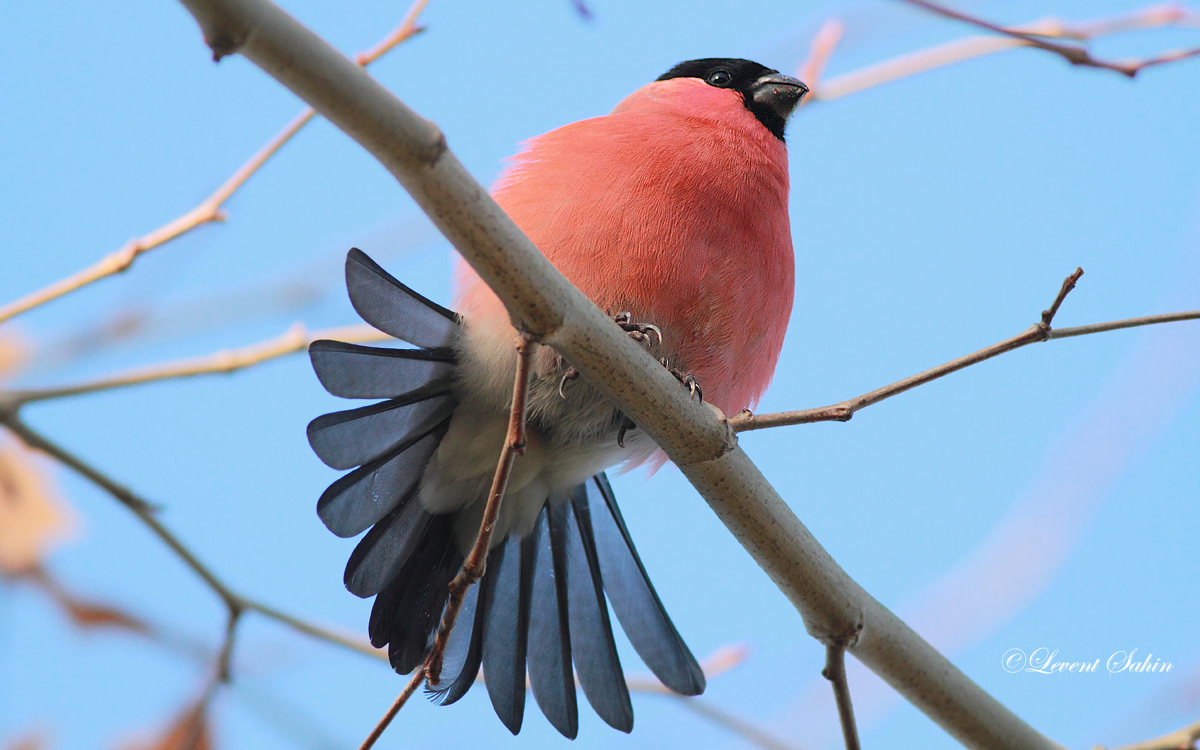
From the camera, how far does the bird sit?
1847 millimetres

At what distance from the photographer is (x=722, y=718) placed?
1.80 m

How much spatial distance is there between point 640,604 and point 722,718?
360 millimetres

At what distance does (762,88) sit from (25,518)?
201 cm

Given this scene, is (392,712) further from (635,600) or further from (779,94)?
(779,94)

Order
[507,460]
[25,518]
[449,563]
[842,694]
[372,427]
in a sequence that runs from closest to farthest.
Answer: [507,460] < [842,694] < [372,427] < [449,563] < [25,518]

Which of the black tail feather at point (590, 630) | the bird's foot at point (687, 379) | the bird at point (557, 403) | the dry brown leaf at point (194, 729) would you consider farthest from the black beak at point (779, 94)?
the dry brown leaf at point (194, 729)

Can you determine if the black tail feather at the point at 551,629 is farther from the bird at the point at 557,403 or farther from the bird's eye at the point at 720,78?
the bird's eye at the point at 720,78

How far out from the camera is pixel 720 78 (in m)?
2.65

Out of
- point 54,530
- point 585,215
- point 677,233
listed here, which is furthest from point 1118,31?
point 54,530

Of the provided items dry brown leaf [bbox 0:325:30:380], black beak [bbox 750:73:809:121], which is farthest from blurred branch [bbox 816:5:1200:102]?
dry brown leaf [bbox 0:325:30:380]

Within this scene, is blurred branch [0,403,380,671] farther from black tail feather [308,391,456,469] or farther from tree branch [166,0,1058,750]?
tree branch [166,0,1058,750]

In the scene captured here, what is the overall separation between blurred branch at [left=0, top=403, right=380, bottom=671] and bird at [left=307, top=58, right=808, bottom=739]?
0.31 ft

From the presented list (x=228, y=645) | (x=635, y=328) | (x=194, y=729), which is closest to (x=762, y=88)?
(x=635, y=328)

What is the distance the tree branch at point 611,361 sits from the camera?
3.58 ft
